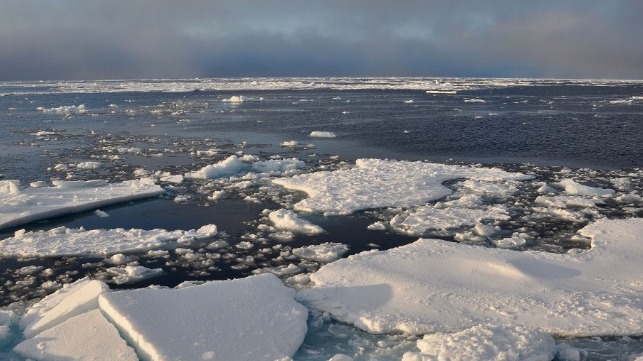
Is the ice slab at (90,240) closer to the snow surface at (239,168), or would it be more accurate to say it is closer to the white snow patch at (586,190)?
the snow surface at (239,168)

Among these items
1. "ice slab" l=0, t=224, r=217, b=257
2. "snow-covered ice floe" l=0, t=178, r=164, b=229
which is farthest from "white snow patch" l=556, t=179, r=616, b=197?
"snow-covered ice floe" l=0, t=178, r=164, b=229

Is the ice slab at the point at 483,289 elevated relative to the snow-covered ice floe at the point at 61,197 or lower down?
elevated

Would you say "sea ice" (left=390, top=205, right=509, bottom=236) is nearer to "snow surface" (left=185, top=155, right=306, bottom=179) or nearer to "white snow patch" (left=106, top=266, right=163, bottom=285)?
"white snow patch" (left=106, top=266, right=163, bottom=285)

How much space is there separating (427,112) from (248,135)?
590 inches

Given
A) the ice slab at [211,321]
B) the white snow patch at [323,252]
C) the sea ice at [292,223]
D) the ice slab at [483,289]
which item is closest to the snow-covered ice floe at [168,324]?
the ice slab at [211,321]

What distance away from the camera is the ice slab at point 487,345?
520cm

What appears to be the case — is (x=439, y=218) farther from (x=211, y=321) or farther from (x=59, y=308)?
(x=59, y=308)

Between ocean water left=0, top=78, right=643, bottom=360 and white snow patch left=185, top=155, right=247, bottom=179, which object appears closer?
ocean water left=0, top=78, right=643, bottom=360

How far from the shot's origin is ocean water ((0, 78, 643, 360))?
8.11 meters

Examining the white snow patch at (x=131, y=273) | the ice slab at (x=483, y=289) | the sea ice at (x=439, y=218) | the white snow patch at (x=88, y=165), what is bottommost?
the white snow patch at (x=88, y=165)

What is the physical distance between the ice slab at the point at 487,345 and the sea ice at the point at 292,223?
4357 millimetres

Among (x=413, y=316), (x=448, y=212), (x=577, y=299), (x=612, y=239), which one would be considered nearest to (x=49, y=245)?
(x=413, y=316)

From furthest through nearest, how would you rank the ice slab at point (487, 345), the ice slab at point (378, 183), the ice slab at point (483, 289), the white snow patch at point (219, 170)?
the white snow patch at point (219, 170), the ice slab at point (378, 183), the ice slab at point (483, 289), the ice slab at point (487, 345)

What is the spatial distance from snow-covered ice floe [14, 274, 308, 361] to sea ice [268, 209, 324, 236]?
10.3ft
